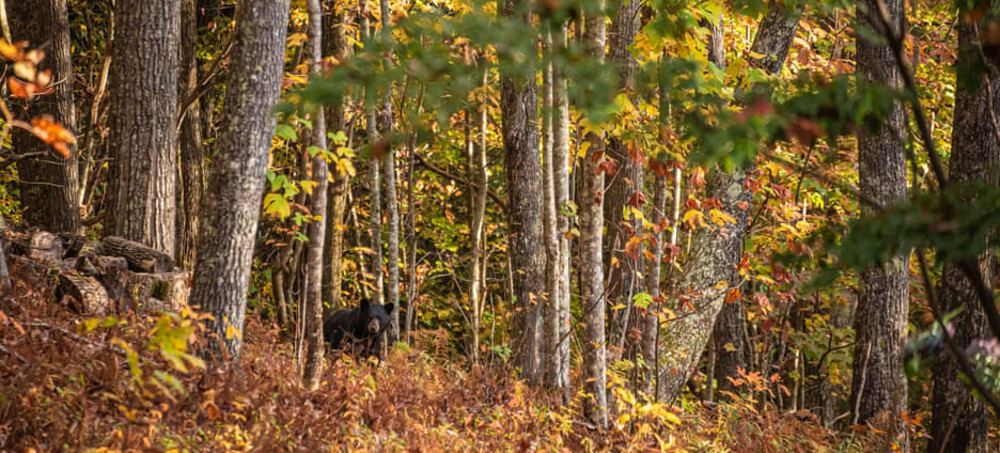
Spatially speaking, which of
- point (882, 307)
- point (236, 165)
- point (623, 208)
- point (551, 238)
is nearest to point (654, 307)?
point (623, 208)

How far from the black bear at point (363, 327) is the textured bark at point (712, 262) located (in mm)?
3410

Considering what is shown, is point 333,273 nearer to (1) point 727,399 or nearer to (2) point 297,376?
(2) point 297,376

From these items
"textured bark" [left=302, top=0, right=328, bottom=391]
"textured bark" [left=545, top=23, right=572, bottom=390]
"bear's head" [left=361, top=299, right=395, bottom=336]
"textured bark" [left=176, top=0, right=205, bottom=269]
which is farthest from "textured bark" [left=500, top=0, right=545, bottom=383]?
"textured bark" [left=176, top=0, right=205, bottom=269]

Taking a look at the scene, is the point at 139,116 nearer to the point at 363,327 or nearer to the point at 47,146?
the point at 47,146

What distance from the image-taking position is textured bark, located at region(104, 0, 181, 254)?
8.62 meters

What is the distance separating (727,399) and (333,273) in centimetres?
720

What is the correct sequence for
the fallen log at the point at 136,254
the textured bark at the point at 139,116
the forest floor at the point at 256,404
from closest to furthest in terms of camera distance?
the forest floor at the point at 256,404, the fallen log at the point at 136,254, the textured bark at the point at 139,116

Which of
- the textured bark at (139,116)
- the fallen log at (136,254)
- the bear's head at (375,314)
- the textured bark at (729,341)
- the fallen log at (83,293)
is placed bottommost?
the textured bark at (729,341)

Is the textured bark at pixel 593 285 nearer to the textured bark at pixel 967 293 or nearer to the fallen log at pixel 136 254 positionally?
the textured bark at pixel 967 293

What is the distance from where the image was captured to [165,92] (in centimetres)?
881

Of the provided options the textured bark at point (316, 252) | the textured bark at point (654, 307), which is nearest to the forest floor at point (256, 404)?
the textured bark at point (316, 252)

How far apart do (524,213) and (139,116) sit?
439 cm

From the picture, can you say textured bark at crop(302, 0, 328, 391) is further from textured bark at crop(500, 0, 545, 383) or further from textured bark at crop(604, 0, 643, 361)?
textured bark at crop(500, 0, 545, 383)

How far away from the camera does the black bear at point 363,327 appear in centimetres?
1023
